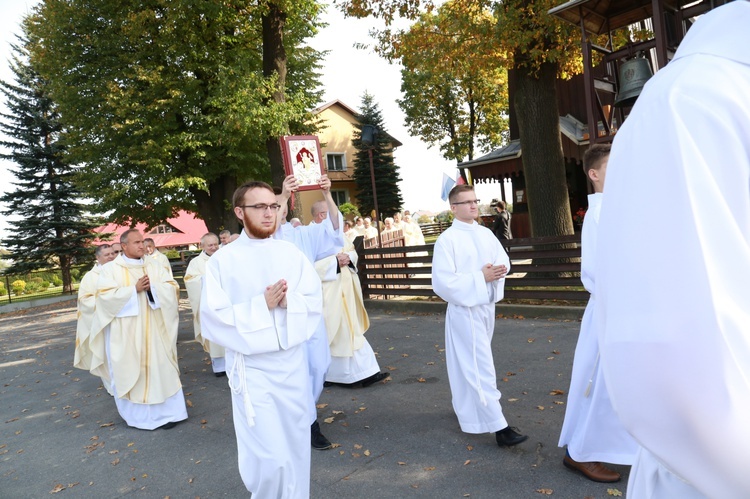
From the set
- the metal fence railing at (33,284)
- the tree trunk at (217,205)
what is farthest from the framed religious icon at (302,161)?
the metal fence railing at (33,284)

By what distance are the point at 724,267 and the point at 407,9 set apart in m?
13.7

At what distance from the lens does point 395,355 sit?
8.55 meters

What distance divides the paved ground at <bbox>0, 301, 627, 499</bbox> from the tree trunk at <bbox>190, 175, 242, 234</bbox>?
13.8 metres

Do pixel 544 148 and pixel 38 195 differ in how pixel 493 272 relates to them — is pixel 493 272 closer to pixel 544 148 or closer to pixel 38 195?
pixel 544 148

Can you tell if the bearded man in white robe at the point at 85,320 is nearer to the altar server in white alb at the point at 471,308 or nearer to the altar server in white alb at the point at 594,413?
the altar server in white alb at the point at 471,308

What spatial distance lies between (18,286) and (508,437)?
1367 inches

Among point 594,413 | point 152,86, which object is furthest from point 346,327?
point 152,86

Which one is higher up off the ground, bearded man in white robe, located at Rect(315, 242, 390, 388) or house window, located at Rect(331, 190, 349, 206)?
house window, located at Rect(331, 190, 349, 206)

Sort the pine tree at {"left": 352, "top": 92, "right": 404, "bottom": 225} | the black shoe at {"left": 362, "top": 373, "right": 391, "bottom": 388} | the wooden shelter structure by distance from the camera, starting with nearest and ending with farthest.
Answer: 1. the black shoe at {"left": 362, "top": 373, "right": 391, "bottom": 388}
2. the wooden shelter structure
3. the pine tree at {"left": 352, "top": 92, "right": 404, "bottom": 225}

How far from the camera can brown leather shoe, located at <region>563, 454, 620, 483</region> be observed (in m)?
3.83

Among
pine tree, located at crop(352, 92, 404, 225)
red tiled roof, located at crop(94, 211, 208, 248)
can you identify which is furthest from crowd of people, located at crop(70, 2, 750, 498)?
red tiled roof, located at crop(94, 211, 208, 248)

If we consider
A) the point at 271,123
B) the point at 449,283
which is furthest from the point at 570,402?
the point at 271,123

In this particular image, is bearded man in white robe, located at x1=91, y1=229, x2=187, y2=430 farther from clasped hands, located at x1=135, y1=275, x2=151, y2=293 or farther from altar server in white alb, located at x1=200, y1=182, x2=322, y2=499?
altar server in white alb, located at x1=200, y1=182, x2=322, y2=499

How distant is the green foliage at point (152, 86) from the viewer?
60.7 feet
